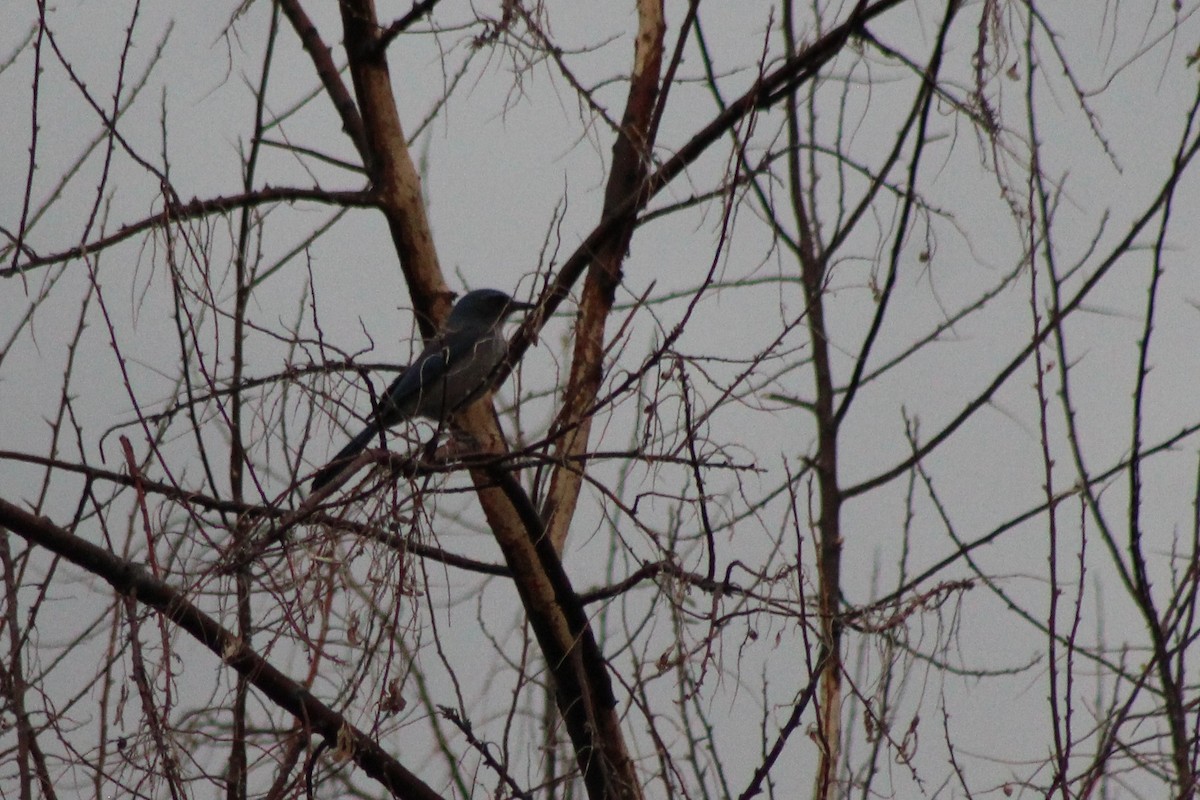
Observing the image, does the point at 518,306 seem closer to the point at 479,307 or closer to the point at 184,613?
the point at 184,613

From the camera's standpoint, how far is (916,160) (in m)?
3.52

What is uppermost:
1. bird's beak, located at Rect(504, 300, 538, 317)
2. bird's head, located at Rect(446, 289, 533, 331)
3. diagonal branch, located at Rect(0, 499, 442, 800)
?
bird's head, located at Rect(446, 289, 533, 331)

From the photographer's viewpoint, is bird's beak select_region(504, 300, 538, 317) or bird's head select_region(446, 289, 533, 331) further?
bird's head select_region(446, 289, 533, 331)

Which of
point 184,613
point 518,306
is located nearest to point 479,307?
point 518,306

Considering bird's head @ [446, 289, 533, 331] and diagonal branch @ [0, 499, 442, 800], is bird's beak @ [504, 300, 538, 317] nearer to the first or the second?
diagonal branch @ [0, 499, 442, 800]

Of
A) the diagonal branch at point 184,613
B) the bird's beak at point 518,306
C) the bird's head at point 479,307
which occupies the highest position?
the bird's head at point 479,307

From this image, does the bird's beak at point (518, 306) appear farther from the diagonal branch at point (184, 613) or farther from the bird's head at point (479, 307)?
the bird's head at point (479, 307)

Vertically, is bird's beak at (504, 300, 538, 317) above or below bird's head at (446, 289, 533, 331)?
below

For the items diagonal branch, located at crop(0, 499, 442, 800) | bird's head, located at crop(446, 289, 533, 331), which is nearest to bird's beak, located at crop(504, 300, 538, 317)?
diagonal branch, located at crop(0, 499, 442, 800)

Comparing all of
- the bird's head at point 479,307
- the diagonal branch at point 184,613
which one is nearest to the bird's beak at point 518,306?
the diagonal branch at point 184,613

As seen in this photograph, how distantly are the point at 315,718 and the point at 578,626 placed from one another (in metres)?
0.92

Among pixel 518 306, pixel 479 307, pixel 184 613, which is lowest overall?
pixel 184 613

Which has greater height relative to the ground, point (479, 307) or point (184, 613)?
point (479, 307)

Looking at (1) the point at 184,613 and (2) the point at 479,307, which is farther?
(2) the point at 479,307
